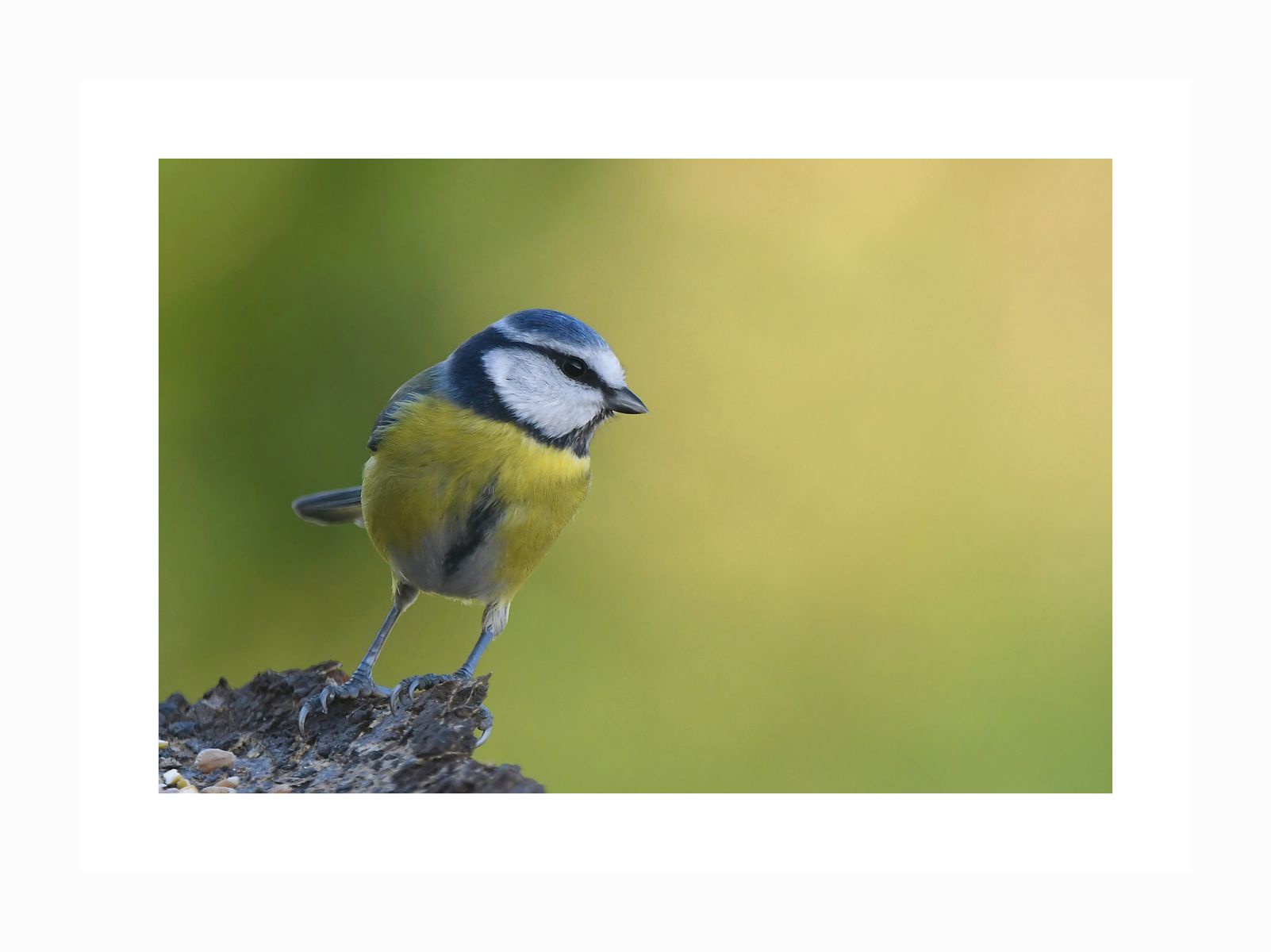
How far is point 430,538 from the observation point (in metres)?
2.42

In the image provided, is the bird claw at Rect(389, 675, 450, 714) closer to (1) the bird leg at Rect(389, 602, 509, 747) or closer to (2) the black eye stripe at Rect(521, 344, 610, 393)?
(1) the bird leg at Rect(389, 602, 509, 747)

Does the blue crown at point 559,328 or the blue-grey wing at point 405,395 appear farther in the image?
the blue-grey wing at point 405,395

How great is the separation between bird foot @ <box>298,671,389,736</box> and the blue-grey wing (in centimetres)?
51

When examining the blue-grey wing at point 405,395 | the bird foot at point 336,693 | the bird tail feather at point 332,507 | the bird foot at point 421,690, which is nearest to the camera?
the bird foot at point 421,690

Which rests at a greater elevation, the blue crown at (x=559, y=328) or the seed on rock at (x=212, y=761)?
the blue crown at (x=559, y=328)

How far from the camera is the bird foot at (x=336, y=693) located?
7.55 ft

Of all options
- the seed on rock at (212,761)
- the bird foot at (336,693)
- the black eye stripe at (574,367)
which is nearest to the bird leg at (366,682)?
the bird foot at (336,693)

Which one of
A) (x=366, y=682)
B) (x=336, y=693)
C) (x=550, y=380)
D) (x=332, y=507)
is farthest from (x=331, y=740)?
(x=550, y=380)

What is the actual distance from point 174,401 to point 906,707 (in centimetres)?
232

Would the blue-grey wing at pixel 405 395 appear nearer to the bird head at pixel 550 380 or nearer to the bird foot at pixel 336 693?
the bird head at pixel 550 380

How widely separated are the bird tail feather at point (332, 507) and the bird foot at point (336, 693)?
0.49 meters

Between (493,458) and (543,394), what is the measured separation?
16 cm
